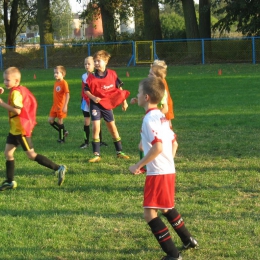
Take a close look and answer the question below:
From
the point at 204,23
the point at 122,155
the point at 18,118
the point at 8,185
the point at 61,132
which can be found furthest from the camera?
the point at 204,23

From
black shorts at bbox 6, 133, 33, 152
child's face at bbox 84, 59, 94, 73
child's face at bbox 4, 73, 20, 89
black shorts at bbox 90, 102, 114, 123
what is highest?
child's face at bbox 84, 59, 94, 73

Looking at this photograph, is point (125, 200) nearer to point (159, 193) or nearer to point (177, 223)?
point (177, 223)

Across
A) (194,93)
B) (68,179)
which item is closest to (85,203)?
(68,179)

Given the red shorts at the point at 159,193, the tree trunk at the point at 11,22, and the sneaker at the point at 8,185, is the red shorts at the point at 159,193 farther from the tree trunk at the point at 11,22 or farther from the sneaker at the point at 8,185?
the tree trunk at the point at 11,22

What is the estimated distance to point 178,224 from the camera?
528 centimetres

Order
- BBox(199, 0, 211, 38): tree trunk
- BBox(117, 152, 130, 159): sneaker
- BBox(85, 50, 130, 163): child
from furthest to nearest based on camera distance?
1. BBox(199, 0, 211, 38): tree trunk
2. BBox(117, 152, 130, 159): sneaker
3. BBox(85, 50, 130, 163): child

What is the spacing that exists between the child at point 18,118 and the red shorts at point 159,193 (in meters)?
2.90

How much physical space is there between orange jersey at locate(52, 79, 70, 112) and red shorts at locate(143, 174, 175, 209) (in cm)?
684

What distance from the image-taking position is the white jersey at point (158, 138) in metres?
4.91

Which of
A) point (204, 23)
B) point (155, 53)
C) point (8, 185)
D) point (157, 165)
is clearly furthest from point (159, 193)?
point (204, 23)

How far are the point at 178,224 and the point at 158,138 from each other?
0.90 metres

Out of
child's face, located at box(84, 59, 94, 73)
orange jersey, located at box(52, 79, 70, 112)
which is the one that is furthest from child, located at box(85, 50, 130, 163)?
orange jersey, located at box(52, 79, 70, 112)

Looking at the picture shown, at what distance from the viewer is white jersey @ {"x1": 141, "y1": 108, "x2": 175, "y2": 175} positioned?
16.1 ft

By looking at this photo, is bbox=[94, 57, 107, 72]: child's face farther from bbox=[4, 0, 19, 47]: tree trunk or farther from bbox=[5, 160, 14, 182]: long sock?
bbox=[4, 0, 19, 47]: tree trunk
